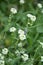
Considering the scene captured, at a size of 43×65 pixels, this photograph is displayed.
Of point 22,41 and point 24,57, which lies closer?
point 24,57

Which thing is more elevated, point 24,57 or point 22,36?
point 22,36

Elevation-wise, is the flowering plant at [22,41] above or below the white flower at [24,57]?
above

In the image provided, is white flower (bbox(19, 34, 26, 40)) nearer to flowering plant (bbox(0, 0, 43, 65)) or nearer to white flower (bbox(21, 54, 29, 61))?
flowering plant (bbox(0, 0, 43, 65))

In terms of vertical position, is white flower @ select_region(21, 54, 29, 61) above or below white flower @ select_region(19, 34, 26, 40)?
below

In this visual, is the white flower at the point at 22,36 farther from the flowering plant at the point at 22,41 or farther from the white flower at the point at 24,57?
the white flower at the point at 24,57

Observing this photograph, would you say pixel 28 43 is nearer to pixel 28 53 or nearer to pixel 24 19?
pixel 28 53

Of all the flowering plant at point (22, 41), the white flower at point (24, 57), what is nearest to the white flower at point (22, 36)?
the flowering plant at point (22, 41)

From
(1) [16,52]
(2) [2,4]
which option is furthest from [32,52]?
(2) [2,4]

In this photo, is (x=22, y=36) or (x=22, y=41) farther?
(x=22, y=41)

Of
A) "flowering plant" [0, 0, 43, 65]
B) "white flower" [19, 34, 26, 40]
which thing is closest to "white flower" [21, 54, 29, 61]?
"flowering plant" [0, 0, 43, 65]

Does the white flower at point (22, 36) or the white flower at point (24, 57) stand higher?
the white flower at point (22, 36)

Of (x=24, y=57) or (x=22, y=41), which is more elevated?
(x=22, y=41)
